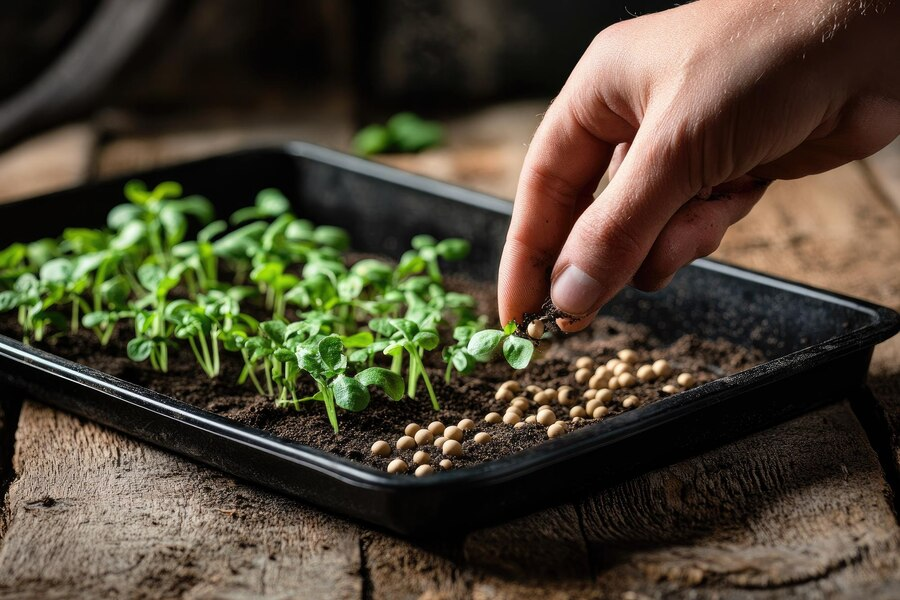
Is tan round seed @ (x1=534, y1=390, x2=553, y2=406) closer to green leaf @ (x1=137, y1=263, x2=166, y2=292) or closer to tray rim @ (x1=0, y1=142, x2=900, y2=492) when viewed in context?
tray rim @ (x1=0, y1=142, x2=900, y2=492)

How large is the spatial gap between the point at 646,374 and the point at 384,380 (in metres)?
0.34

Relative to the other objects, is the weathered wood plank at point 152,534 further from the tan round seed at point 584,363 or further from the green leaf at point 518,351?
the tan round seed at point 584,363

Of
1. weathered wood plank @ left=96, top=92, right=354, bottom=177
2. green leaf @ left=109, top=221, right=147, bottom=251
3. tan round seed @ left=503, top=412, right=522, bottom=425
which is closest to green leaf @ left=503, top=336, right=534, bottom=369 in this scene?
tan round seed @ left=503, top=412, right=522, bottom=425

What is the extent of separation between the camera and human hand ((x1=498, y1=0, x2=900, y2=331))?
2.79ft

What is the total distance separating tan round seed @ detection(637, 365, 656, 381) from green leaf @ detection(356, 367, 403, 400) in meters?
0.31

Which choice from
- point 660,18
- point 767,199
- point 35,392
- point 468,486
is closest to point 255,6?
point 767,199


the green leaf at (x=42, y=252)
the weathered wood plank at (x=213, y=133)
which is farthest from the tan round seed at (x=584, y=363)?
the weathered wood plank at (x=213, y=133)

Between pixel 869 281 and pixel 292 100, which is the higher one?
pixel 292 100

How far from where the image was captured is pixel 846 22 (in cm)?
87

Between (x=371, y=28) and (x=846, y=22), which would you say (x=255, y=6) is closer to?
(x=371, y=28)

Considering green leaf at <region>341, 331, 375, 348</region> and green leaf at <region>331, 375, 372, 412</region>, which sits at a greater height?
green leaf at <region>341, 331, 375, 348</region>

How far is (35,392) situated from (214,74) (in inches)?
62.0

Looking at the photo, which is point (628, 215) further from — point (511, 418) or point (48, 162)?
point (48, 162)

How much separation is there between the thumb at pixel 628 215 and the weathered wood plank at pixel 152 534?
11.9 inches
